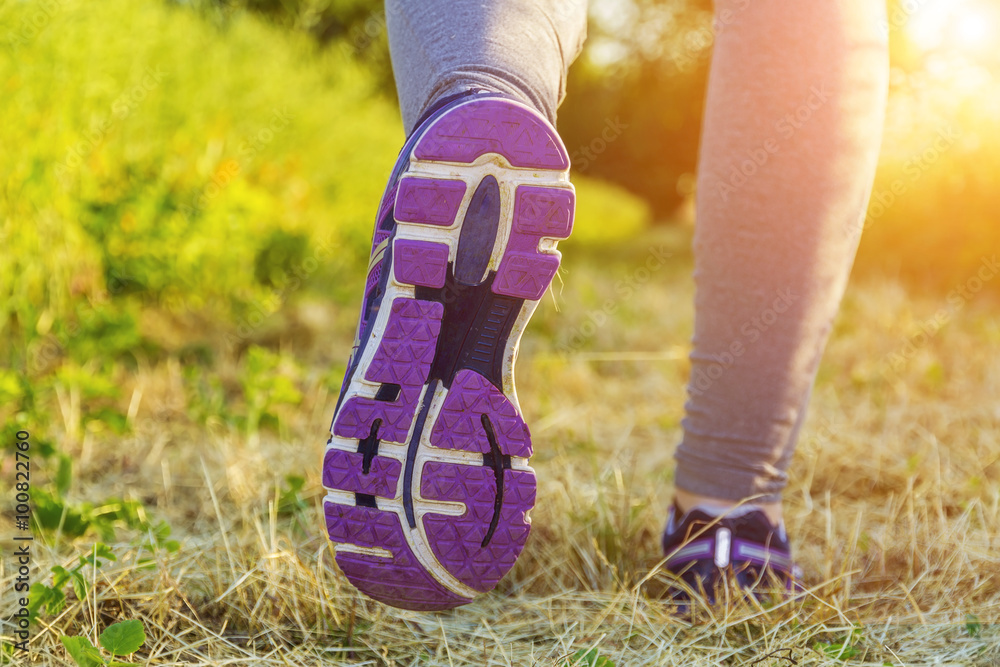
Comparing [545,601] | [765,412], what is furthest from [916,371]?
[545,601]

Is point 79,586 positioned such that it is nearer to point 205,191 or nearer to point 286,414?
point 286,414

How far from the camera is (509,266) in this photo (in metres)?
0.84

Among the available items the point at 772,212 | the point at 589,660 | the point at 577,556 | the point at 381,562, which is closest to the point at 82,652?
the point at 381,562

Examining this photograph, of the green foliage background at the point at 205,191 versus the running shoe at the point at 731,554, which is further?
the green foliage background at the point at 205,191

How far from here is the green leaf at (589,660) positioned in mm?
849

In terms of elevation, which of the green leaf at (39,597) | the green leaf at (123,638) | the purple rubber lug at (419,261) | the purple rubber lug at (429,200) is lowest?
the green leaf at (39,597)

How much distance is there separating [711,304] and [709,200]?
13 centimetres

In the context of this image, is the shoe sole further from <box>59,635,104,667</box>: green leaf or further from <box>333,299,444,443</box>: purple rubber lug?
<box>59,635,104,667</box>: green leaf

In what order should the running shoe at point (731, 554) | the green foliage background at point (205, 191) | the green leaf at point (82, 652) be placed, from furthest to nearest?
1. the green foliage background at point (205, 191)
2. the running shoe at point (731, 554)
3. the green leaf at point (82, 652)

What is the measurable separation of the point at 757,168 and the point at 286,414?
1209 millimetres

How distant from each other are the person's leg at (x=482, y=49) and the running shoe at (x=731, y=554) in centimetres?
54

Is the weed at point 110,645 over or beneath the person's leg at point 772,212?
beneath

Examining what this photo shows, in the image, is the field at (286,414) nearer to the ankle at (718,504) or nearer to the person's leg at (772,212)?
the ankle at (718,504)

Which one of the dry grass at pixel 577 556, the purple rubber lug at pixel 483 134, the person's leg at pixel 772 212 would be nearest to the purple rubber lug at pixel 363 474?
the dry grass at pixel 577 556
